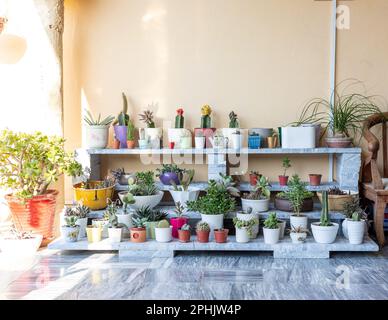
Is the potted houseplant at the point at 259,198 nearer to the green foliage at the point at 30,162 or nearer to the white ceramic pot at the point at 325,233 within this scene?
the white ceramic pot at the point at 325,233

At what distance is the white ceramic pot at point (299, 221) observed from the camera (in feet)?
14.6

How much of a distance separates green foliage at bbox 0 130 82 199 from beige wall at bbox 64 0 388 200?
0.74 m

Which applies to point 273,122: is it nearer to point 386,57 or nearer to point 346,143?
point 346,143

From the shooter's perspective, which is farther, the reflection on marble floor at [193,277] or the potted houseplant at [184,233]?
the potted houseplant at [184,233]

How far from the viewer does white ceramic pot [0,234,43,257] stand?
437cm

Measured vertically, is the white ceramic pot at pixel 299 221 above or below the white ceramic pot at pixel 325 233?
above

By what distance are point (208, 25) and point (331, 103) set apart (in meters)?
1.42

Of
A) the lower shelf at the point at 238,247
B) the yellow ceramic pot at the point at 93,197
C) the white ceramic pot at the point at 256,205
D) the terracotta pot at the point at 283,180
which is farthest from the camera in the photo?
the terracotta pot at the point at 283,180

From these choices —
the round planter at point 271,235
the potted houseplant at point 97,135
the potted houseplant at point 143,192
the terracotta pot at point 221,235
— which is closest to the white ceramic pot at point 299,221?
the round planter at point 271,235

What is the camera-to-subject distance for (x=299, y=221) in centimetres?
446

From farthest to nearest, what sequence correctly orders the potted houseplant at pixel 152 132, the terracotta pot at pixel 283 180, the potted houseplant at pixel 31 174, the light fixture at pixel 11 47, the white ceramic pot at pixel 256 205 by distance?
the potted houseplant at pixel 152 132 → the terracotta pot at pixel 283 180 → the light fixture at pixel 11 47 → the white ceramic pot at pixel 256 205 → the potted houseplant at pixel 31 174

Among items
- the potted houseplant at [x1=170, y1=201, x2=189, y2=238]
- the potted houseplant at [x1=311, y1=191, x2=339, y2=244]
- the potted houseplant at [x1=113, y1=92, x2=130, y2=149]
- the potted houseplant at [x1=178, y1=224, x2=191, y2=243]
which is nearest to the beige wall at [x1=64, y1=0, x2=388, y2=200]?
the potted houseplant at [x1=113, y1=92, x2=130, y2=149]
